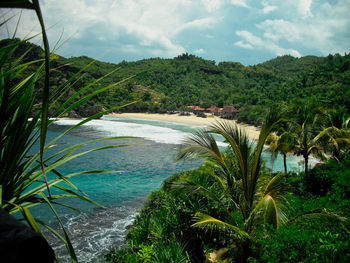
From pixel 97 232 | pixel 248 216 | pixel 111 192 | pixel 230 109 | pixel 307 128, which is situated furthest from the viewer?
pixel 230 109

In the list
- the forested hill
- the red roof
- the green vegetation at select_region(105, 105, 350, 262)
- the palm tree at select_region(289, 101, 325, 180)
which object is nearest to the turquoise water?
the green vegetation at select_region(105, 105, 350, 262)

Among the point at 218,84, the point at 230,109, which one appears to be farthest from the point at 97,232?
the point at 218,84

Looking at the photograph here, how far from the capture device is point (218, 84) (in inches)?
4503

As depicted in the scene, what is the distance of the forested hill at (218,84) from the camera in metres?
52.7

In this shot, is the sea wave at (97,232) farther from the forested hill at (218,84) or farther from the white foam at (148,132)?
the forested hill at (218,84)

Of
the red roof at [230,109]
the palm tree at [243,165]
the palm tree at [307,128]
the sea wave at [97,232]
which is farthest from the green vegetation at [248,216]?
the red roof at [230,109]

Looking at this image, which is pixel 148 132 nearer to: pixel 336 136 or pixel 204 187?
pixel 336 136

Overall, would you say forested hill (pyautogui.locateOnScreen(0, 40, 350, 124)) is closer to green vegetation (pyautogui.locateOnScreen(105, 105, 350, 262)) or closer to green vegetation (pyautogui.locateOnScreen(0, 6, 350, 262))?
green vegetation (pyautogui.locateOnScreen(0, 6, 350, 262))

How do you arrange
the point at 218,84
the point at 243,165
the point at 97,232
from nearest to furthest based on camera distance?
the point at 243,165 < the point at 97,232 < the point at 218,84

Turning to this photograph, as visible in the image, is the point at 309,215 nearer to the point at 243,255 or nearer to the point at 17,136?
the point at 243,255

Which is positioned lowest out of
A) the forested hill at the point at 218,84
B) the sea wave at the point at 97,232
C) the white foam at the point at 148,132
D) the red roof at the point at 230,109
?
the sea wave at the point at 97,232

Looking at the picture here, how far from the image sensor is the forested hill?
5266cm

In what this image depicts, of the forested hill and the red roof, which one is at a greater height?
the forested hill

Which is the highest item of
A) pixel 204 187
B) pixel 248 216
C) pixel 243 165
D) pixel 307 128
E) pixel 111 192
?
pixel 307 128
